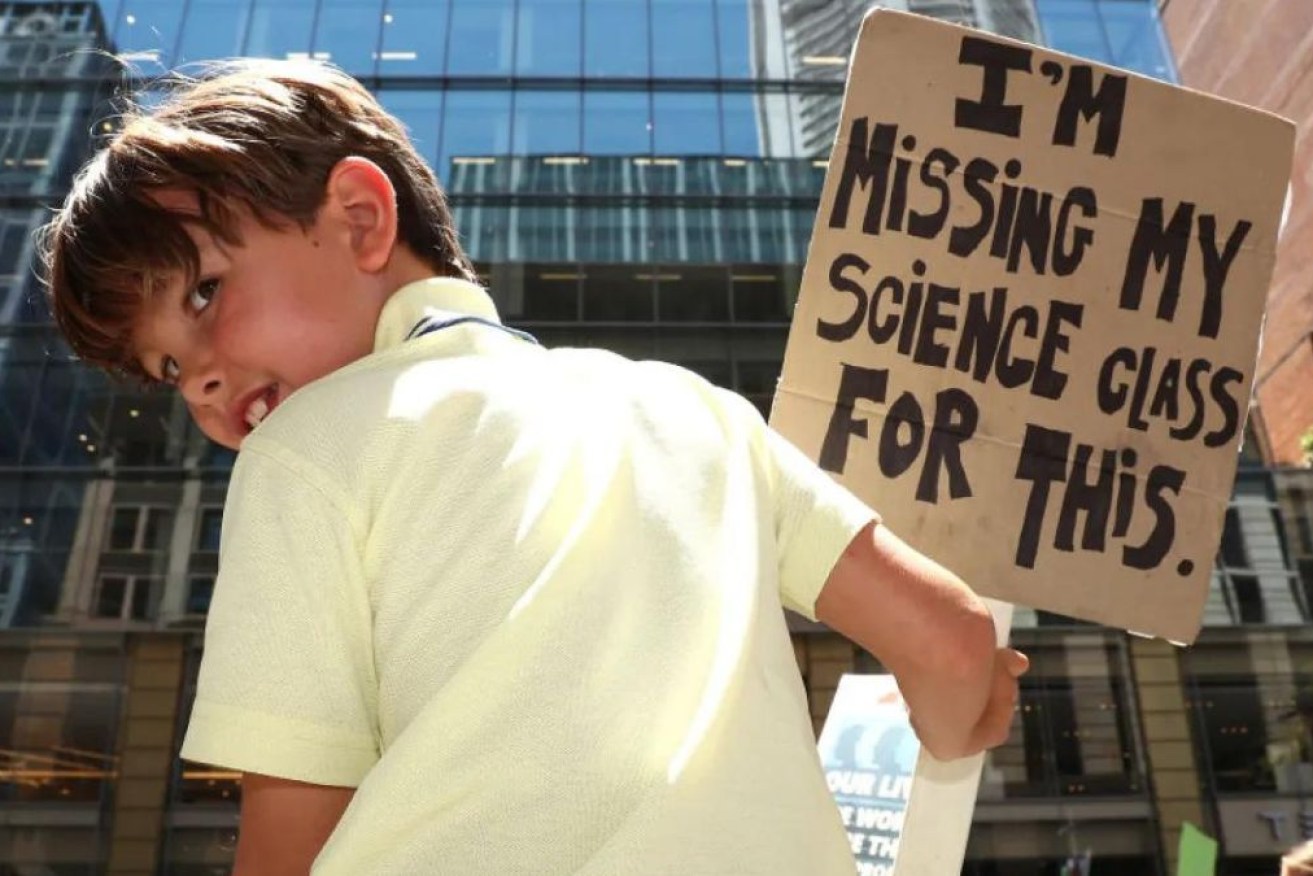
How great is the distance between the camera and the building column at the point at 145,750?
1027cm

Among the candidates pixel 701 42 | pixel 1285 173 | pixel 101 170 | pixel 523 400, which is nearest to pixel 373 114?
pixel 101 170

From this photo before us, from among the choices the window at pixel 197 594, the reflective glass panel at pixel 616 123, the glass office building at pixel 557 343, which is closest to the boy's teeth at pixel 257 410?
the glass office building at pixel 557 343

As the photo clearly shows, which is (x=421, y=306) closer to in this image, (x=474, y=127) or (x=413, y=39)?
(x=474, y=127)

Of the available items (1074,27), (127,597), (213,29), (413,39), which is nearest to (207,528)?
(127,597)

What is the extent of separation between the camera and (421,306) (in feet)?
3.06

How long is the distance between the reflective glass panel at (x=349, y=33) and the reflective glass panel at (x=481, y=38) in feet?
2.57

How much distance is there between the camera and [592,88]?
1261 cm

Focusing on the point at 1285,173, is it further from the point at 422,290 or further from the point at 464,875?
the point at 464,875

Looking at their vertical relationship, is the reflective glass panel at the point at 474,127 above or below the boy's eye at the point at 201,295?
above

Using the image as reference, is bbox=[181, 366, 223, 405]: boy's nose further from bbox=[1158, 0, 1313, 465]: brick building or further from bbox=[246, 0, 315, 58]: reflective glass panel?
bbox=[246, 0, 315, 58]: reflective glass panel

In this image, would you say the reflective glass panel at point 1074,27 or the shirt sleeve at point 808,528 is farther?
the reflective glass panel at point 1074,27

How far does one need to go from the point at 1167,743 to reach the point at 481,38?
951cm

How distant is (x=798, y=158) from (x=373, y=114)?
Result: 11436 mm

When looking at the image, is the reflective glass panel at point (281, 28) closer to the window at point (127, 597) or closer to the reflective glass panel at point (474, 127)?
the reflective glass panel at point (474, 127)
